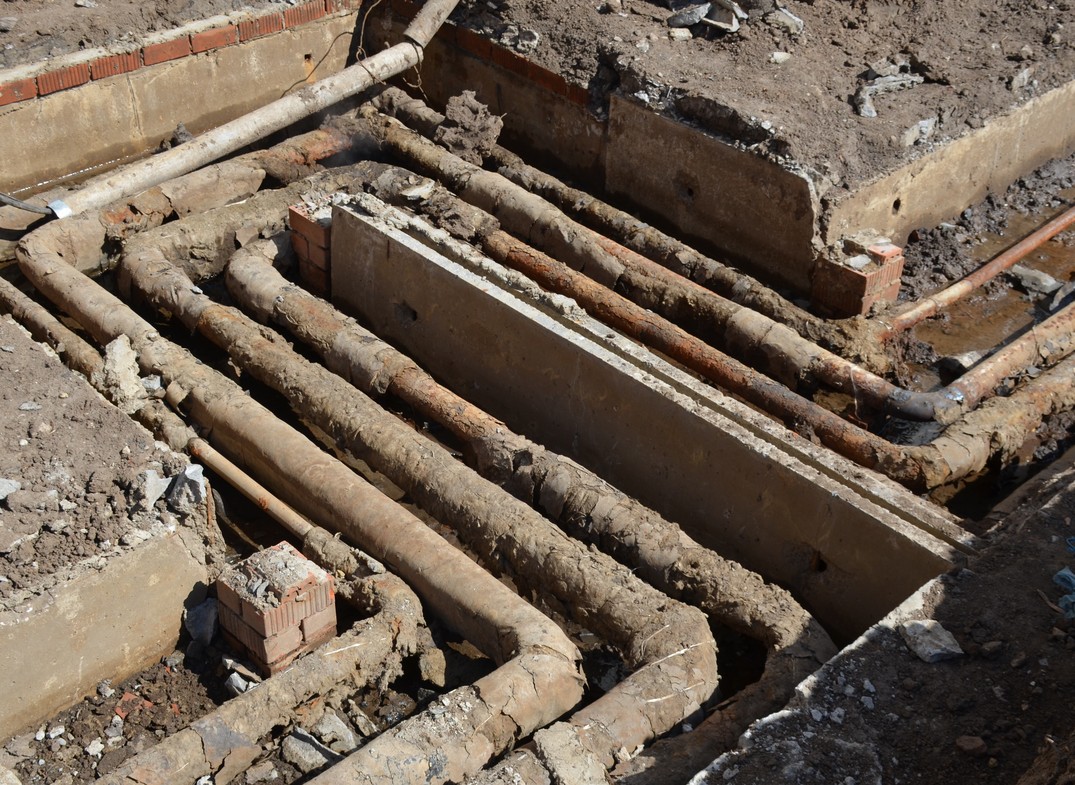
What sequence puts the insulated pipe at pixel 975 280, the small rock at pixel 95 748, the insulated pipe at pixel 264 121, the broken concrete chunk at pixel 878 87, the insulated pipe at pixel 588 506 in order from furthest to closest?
the broken concrete chunk at pixel 878 87
the insulated pipe at pixel 264 121
the insulated pipe at pixel 975 280
the insulated pipe at pixel 588 506
the small rock at pixel 95 748

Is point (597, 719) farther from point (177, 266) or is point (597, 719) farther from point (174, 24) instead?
point (174, 24)

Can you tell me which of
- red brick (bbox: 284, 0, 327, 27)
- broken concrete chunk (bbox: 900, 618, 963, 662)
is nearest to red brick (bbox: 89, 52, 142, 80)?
red brick (bbox: 284, 0, 327, 27)

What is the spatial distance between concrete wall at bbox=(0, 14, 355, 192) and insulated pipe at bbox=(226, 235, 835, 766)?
113 inches

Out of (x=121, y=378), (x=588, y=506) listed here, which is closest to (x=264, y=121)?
(x=121, y=378)

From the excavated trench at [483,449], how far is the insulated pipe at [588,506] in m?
0.02

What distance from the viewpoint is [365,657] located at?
18.4ft

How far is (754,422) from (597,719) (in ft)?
6.74

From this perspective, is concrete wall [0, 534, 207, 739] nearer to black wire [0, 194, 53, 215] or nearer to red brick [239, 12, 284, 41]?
black wire [0, 194, 53, 215]

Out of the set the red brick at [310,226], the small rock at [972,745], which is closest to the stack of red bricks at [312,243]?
the red brick at [310,226]

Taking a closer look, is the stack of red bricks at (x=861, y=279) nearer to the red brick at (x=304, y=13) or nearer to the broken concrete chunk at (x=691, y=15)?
the broken concrete chunk at (x=691, y=15)

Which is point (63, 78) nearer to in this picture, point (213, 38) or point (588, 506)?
point (213, 38)

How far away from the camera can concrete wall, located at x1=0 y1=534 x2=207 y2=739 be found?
17.5ft

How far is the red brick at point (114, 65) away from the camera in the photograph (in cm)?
990

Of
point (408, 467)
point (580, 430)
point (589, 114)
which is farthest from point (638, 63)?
point (408, 467)
